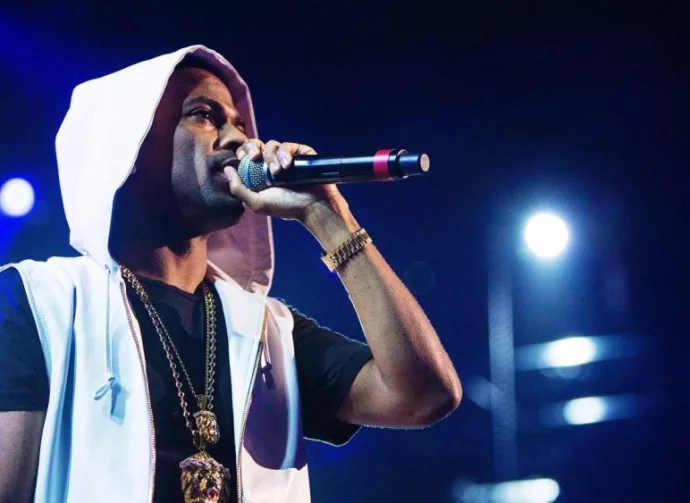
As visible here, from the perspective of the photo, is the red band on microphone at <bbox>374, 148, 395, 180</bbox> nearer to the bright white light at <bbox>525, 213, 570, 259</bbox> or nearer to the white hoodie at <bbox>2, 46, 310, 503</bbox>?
the white hoodie at <bbox>2, 46, 310, 503</bbox>

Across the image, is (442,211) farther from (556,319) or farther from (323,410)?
(323,410)

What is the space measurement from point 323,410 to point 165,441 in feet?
1.22

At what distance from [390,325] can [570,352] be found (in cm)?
231

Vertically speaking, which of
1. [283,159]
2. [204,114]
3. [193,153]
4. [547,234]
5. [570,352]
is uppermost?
[547,234]

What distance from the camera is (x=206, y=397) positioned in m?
1.71

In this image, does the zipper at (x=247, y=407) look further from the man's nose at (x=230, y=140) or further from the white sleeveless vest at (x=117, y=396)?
the man's nose at (x=230, y=140)

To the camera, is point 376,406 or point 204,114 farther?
point 204,114

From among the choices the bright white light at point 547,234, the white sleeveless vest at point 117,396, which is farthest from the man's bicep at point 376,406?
the bright white light at point 547,234

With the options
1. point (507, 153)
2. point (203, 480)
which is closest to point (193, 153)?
point (203, 480)

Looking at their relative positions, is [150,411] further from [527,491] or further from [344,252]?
[527,491]

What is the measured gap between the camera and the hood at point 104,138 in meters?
1.81

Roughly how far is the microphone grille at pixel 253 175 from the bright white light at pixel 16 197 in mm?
1376

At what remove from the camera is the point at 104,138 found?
1882 mm

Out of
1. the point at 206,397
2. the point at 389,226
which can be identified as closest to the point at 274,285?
the point at 389,226
